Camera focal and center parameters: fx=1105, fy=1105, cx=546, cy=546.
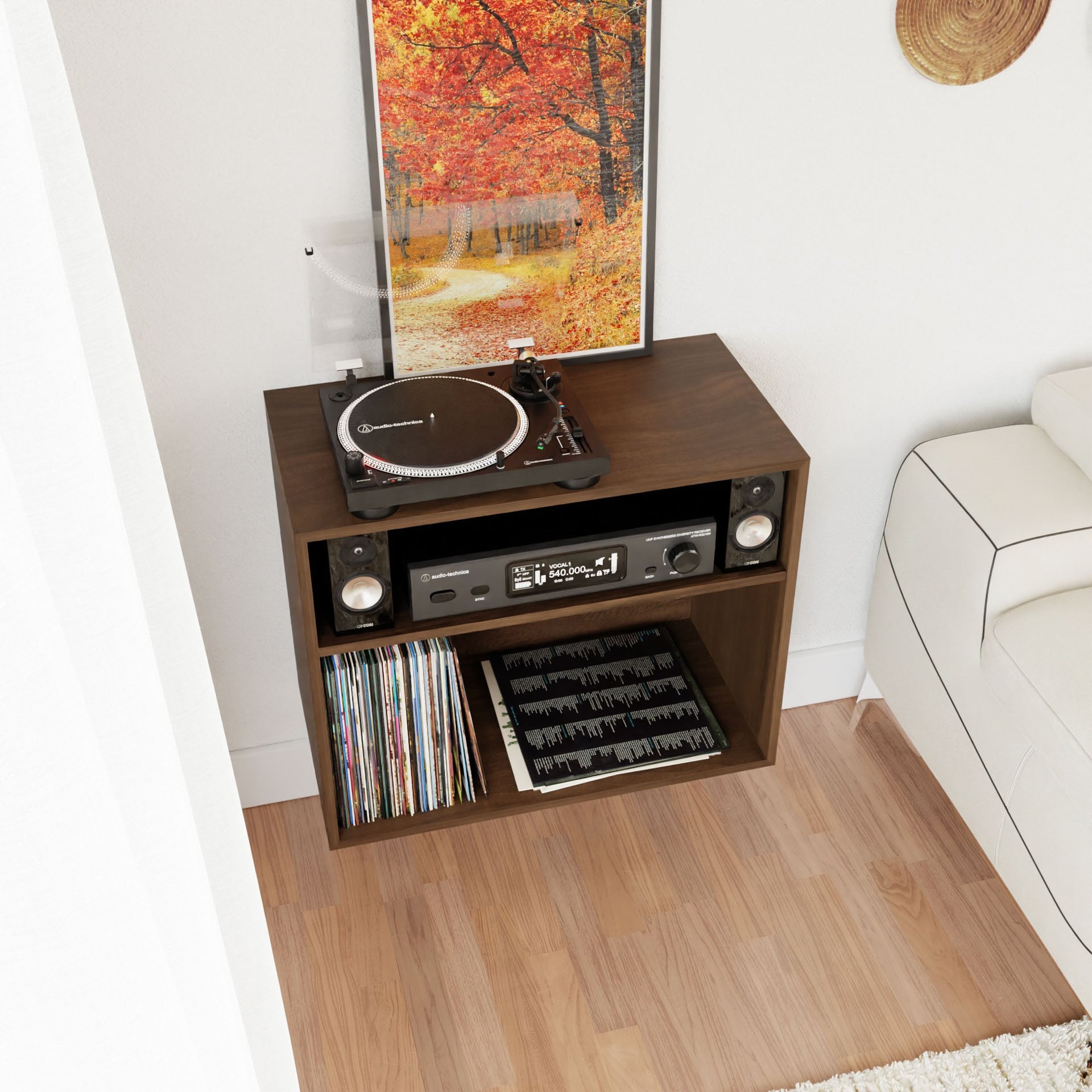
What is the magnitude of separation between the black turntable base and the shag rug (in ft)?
3.05

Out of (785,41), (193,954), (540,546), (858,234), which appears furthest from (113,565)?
(858,234)

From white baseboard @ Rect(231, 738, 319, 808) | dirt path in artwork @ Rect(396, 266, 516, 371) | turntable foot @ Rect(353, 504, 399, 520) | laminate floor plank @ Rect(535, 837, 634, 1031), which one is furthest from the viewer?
white baseboard @ Rect(231, 738, 319, 808)

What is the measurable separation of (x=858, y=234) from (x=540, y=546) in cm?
71

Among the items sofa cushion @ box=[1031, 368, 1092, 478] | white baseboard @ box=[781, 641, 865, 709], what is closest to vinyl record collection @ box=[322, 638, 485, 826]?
white baseboard @ box=[781, 641, 865, 709]

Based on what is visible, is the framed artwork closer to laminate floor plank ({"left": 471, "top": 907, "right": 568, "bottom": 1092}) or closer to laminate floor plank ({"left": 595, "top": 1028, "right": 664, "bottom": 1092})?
laminate floor plank ({"left": 471, "top": 907, "right": 568, "bottom": 1092})

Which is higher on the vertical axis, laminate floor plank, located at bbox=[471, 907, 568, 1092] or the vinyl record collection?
the vinyl record collection

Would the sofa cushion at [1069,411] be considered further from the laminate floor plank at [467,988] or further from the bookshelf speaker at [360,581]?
the laminate floor plank at [467,988]

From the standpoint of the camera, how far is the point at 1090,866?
4.71 ft

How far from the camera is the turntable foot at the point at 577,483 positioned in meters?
1.37

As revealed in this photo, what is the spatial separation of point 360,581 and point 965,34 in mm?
1110

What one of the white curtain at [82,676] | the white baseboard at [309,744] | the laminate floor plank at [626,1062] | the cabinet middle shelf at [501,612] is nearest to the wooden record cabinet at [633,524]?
the cabinet middle shelf at [501,612]

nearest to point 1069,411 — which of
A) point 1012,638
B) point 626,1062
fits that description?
point 1012,638

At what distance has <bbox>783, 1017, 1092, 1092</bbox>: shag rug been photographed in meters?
1.53

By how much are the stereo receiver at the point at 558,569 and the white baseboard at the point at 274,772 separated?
0.63 m
